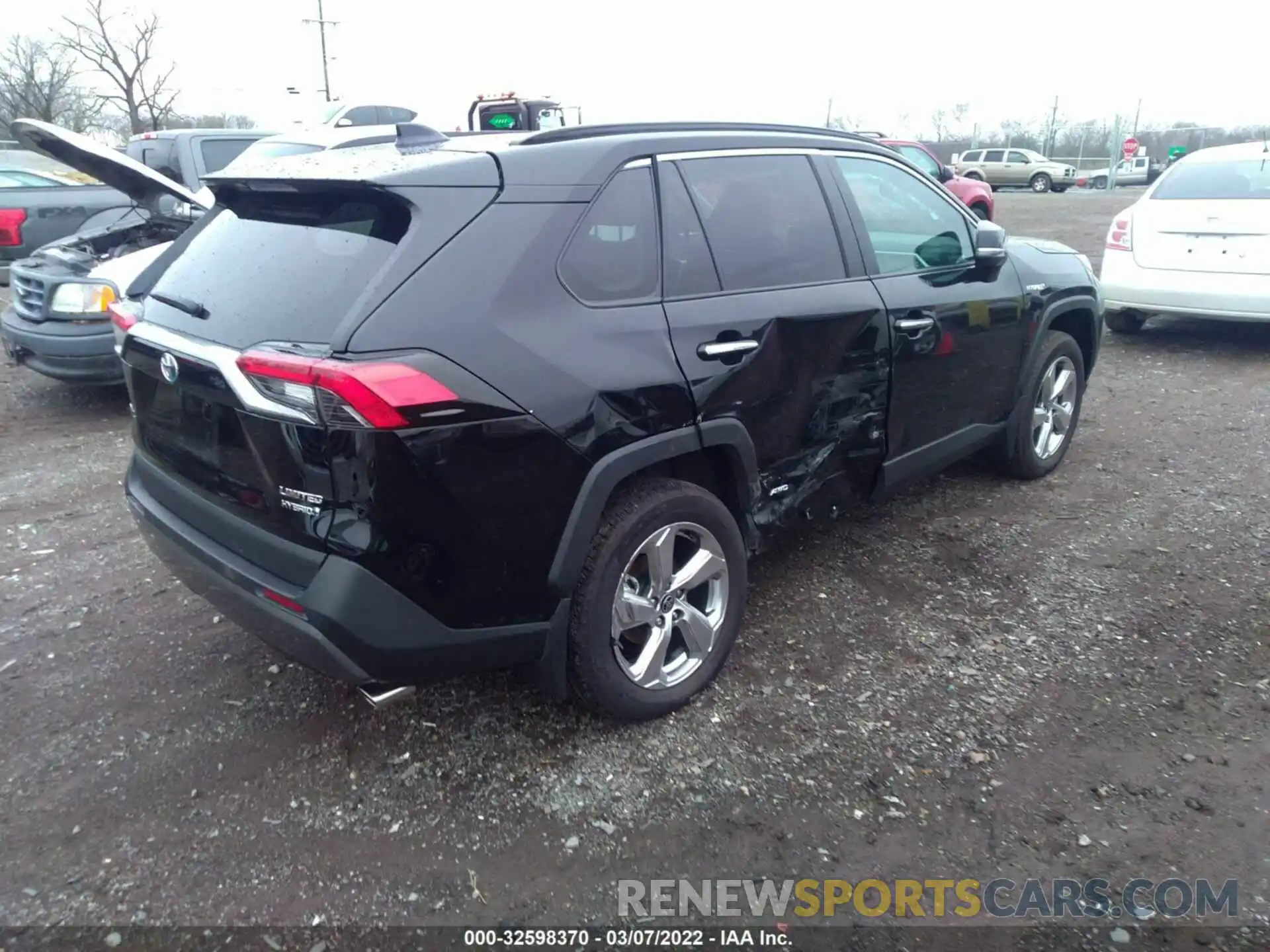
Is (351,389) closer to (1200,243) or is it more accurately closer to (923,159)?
(1200,243)

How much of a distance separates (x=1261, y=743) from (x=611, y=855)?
2.05 m

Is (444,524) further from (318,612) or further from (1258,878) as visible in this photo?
(1258,878)

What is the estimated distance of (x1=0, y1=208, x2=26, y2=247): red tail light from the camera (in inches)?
318

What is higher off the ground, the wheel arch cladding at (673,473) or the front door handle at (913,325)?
the front door handle at (913,325)

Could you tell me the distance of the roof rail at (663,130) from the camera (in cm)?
285

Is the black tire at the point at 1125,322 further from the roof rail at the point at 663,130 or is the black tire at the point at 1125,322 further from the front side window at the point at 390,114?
the front side window at the point at 390,114

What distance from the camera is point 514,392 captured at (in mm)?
2449

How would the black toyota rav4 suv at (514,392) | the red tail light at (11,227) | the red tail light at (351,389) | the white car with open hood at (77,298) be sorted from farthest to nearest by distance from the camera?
the red tail light at (11,227) → the white car with open hood at (77,298) → the black toyota rav4 suv at (514,392) → the red tail light at (351,389)

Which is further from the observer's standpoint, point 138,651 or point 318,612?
point 138,651

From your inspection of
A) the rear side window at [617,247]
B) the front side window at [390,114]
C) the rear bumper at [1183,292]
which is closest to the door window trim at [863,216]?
the rear side window at [617,247]

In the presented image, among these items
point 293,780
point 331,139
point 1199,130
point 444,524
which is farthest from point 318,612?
point 1199,130

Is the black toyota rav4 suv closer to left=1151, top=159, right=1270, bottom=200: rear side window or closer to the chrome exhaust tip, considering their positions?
the chrome exhaust tip

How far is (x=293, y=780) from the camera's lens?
112 inches

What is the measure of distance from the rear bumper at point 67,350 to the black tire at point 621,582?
4660 millimetres
